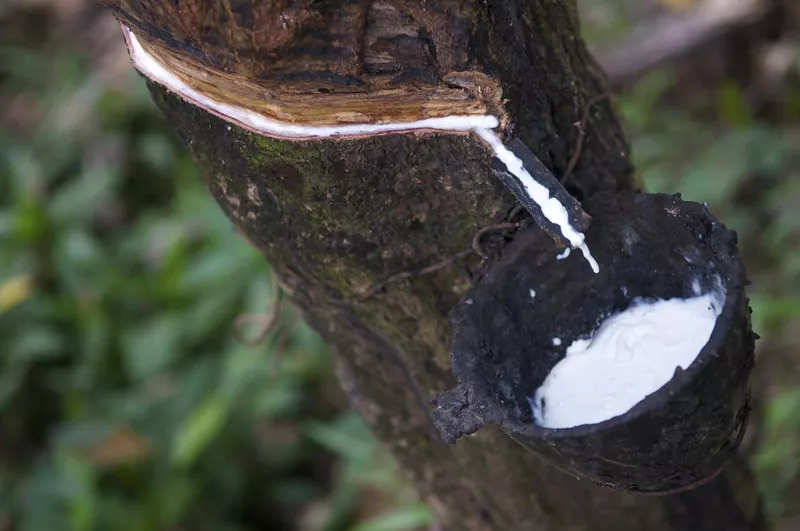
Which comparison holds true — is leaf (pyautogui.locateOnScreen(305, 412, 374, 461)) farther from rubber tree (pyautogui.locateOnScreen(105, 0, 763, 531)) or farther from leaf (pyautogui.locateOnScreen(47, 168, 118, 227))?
leaf (pyautogui.locateOnScreen(47, 168, 118, 227))

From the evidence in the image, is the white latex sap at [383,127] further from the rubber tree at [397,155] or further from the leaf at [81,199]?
the leaf at [81,199]

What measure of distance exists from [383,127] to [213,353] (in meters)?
1.91

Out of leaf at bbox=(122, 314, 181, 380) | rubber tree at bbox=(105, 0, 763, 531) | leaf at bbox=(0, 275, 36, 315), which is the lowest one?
rubber tree at bbox=(105, 0, 763, 531)

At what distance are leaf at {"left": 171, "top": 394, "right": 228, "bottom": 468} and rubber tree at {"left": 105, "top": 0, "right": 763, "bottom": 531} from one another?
1099 millimetres

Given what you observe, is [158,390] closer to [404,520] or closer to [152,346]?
[152,346]

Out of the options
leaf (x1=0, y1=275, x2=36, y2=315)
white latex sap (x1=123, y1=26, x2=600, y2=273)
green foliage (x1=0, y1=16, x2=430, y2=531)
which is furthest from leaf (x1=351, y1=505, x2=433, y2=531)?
leaf (x1=0, y1=275, x2=36, y2=315)

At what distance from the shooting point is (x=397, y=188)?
92 cm

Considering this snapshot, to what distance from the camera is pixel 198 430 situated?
7.29 feet

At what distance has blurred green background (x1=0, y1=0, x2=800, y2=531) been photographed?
2.29 m

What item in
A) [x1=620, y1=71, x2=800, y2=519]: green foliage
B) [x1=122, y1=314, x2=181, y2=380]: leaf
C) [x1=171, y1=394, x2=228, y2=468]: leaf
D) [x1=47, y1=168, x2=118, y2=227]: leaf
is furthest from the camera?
[x1=47, y1=168, x2=118, y2=227]: leaf

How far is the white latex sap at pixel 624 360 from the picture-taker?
0.95 meters

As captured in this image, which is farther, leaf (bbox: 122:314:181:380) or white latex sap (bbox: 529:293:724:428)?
leaf (bbox: 122:314:181:380)

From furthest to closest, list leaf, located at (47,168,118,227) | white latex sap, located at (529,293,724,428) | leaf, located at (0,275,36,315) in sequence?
leaf, located at (47,168,118,227), leaf, located at (0,275,36,315), white latex sap, located at (529,293,724,428)

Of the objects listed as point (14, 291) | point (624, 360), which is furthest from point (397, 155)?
point (14, 291)
